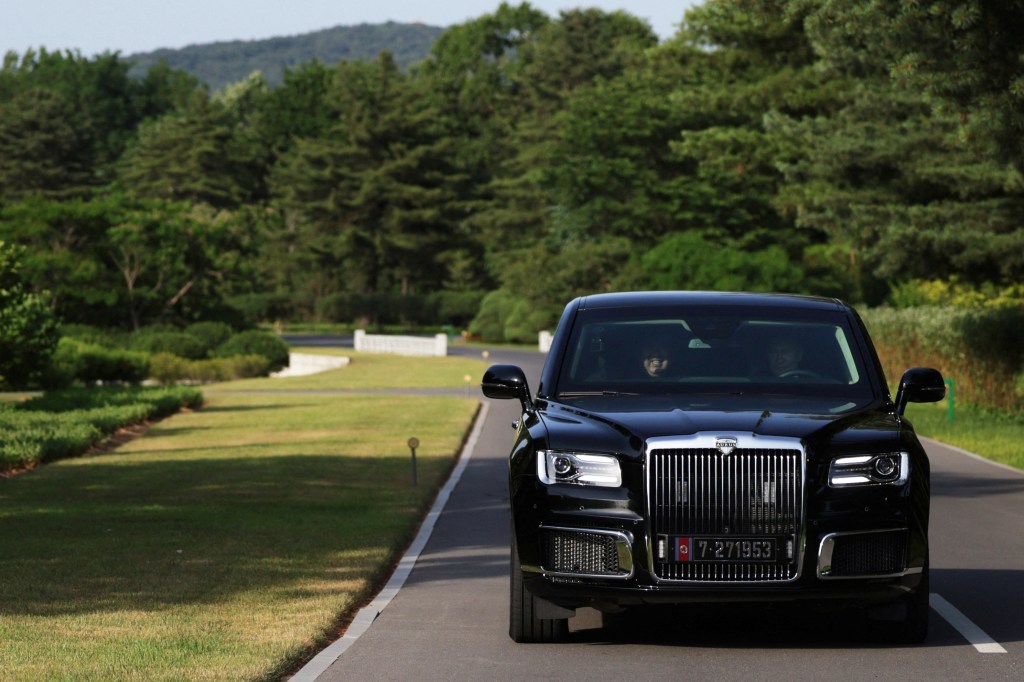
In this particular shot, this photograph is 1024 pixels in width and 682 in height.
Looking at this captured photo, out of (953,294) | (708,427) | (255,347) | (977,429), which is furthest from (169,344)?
(708,427)

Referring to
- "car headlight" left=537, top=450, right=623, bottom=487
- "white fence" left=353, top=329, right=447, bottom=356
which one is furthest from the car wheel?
"white fence" left=353, top=329, right=447, bottom=356

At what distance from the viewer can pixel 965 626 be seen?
9.43 meters

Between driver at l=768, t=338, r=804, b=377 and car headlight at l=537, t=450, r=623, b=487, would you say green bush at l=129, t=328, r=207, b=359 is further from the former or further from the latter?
car headlight at l=537, t=450, r=623, b=487

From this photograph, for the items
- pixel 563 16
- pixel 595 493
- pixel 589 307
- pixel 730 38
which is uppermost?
pixel 563 16

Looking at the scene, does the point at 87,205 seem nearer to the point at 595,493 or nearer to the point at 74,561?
the point at 74,561

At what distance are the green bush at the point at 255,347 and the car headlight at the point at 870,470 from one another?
183 ft

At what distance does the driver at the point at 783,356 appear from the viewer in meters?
9.72

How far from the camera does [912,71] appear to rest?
2250cm

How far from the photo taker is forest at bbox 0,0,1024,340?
35406mm

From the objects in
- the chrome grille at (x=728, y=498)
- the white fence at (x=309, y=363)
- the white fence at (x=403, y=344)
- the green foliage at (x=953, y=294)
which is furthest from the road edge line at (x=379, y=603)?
the white fence at (x=403, y=344)

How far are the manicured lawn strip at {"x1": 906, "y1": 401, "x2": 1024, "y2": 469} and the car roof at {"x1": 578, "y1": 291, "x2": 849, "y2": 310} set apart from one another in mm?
12253

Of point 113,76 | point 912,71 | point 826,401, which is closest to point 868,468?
point 826,401

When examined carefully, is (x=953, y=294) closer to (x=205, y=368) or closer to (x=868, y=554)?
(x=205, y=368)

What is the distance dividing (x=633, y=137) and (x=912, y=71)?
193ft
